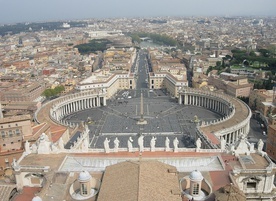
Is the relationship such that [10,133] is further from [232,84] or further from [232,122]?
[232,84]

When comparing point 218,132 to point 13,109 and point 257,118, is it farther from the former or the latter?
point 13,109

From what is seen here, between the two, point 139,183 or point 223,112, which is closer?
point 139,183

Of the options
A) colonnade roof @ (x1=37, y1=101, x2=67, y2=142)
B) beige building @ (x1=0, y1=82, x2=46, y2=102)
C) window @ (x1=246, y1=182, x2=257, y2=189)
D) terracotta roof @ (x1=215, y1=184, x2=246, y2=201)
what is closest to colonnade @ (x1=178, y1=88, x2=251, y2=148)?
window @ (x1=246, y1=182, x2=257, y2=189)

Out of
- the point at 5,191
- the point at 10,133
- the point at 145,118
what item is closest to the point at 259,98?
the point at 145,118

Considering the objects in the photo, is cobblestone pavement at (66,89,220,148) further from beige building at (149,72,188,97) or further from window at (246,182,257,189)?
window at (246,182,257,189)

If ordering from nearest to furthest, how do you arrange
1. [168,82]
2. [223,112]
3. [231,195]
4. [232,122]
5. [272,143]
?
[231,195] < [272,143] < [232,122] < [223,112] < [168,82]
